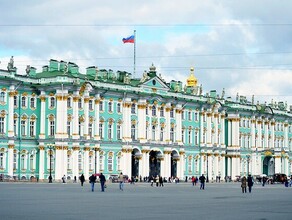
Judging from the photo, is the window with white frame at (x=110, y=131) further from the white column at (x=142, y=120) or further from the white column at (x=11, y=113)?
the white column at (x=11, y=113)

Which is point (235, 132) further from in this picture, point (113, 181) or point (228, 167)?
point (113, 181)

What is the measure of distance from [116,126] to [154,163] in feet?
35.3

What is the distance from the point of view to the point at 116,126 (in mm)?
96125

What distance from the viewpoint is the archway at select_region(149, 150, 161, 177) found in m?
103

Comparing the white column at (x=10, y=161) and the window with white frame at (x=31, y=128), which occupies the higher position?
the window with white frame at (x=31, y=128)

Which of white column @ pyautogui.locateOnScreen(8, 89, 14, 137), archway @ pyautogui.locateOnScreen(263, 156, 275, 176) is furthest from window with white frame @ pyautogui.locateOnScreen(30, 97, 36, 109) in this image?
archway @ pyautogui.locateOnScreen(263, 156, 275, 176)

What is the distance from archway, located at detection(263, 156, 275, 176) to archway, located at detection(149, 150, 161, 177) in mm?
33258

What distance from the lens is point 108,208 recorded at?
28516mm

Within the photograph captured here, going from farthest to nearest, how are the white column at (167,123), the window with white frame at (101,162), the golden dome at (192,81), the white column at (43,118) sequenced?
the golden dome at (192,81), the white column at (167,123), the window with white frame at (101,162), the white column at (43,118)

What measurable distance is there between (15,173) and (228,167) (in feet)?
155

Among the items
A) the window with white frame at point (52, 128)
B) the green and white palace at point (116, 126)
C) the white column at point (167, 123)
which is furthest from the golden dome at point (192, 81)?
the window with white frame at point (52, 128)

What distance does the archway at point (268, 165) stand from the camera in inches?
5157

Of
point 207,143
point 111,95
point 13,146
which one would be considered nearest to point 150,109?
point 111,95

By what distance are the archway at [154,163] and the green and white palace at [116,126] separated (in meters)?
0.15
